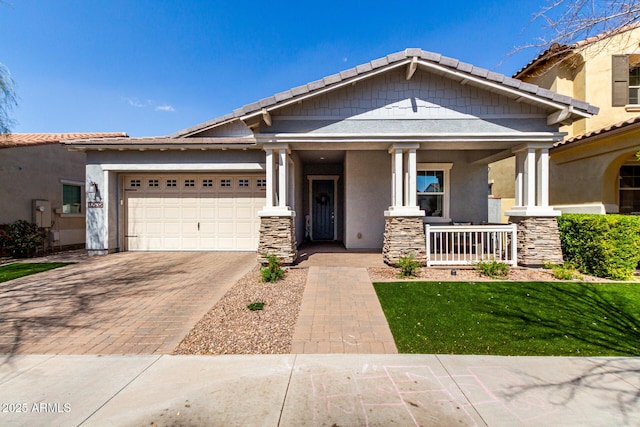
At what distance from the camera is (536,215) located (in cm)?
757

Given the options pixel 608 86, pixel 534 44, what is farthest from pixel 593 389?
pixel 608 86

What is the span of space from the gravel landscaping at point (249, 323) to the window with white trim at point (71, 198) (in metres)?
10.3

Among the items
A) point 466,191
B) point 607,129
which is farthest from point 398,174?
point 607,129

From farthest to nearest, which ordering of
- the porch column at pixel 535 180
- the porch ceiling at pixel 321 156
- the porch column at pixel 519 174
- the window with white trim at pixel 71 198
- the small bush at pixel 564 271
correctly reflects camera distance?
1. the window with white trim at pixel 71 198
2. the porch ceiling at pixel 321 156
3. the porch column at pixel 519 174
4. the porch column at pixel 535 180
5. the small bush at pixel 564 271

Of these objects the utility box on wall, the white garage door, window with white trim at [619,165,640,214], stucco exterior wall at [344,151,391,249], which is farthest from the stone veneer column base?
the utility box on wall

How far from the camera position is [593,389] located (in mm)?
2818

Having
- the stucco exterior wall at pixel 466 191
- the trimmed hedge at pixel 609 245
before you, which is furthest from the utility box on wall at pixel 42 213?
the trimmed hedge at pixel 609 245

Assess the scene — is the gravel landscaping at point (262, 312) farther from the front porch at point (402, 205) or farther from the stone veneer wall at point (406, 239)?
the front porch at point (402, 205)

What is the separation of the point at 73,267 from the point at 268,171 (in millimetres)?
6065

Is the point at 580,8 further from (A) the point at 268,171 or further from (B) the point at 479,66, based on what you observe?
(A) the point at 268,171

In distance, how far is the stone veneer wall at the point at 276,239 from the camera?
304 inches

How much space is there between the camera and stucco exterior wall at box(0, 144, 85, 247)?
32.7 ft

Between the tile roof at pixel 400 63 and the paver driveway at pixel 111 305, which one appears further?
the tile roof at pixel 400 63

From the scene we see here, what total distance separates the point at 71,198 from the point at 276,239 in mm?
10267
